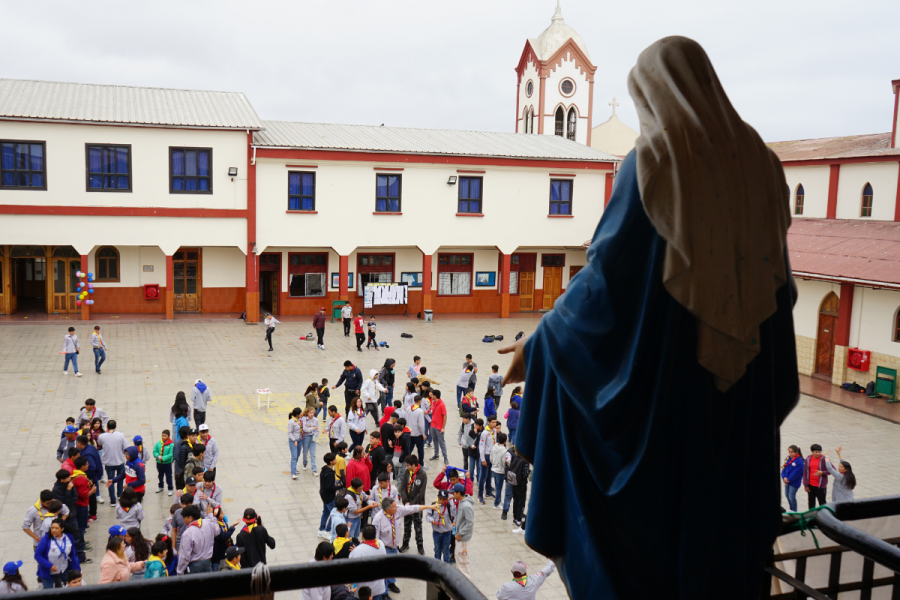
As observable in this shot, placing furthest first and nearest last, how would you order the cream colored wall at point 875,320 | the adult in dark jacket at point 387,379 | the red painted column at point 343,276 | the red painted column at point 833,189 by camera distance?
the red painted column at point 343,276, the red painted column at point 833,189, the cream colored wall at point 875,320, the adult in dark jacket at point 387,379

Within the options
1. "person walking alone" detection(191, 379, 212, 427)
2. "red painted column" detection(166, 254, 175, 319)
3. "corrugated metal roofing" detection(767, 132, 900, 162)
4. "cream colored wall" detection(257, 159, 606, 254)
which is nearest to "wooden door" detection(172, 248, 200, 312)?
"red painted column" detection(166, 254, 175, 319)

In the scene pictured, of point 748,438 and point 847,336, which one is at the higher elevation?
point 748,438

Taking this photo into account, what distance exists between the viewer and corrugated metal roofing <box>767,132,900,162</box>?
25.5 meters

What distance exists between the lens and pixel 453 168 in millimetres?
31516

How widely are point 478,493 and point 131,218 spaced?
65.1ft

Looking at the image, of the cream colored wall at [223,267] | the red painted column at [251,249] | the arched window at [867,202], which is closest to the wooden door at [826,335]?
the arched window at [867,202]

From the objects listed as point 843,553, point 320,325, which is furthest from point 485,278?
point 843,553

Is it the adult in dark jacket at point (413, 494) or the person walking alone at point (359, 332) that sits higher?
the person walking alone at point (359, 332)

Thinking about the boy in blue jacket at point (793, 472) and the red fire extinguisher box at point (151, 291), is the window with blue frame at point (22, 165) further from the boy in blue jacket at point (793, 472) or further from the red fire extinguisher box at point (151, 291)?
the boy in blue jacket at point (793, 472)

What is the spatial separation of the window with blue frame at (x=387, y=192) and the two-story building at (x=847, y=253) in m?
14.9

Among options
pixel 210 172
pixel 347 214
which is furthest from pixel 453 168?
pixel 210 172

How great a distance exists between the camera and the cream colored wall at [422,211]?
29203 millimetres

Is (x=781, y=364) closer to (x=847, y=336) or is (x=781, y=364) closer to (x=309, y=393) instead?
(x=309, y=393)

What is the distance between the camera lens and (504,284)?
107 feet
